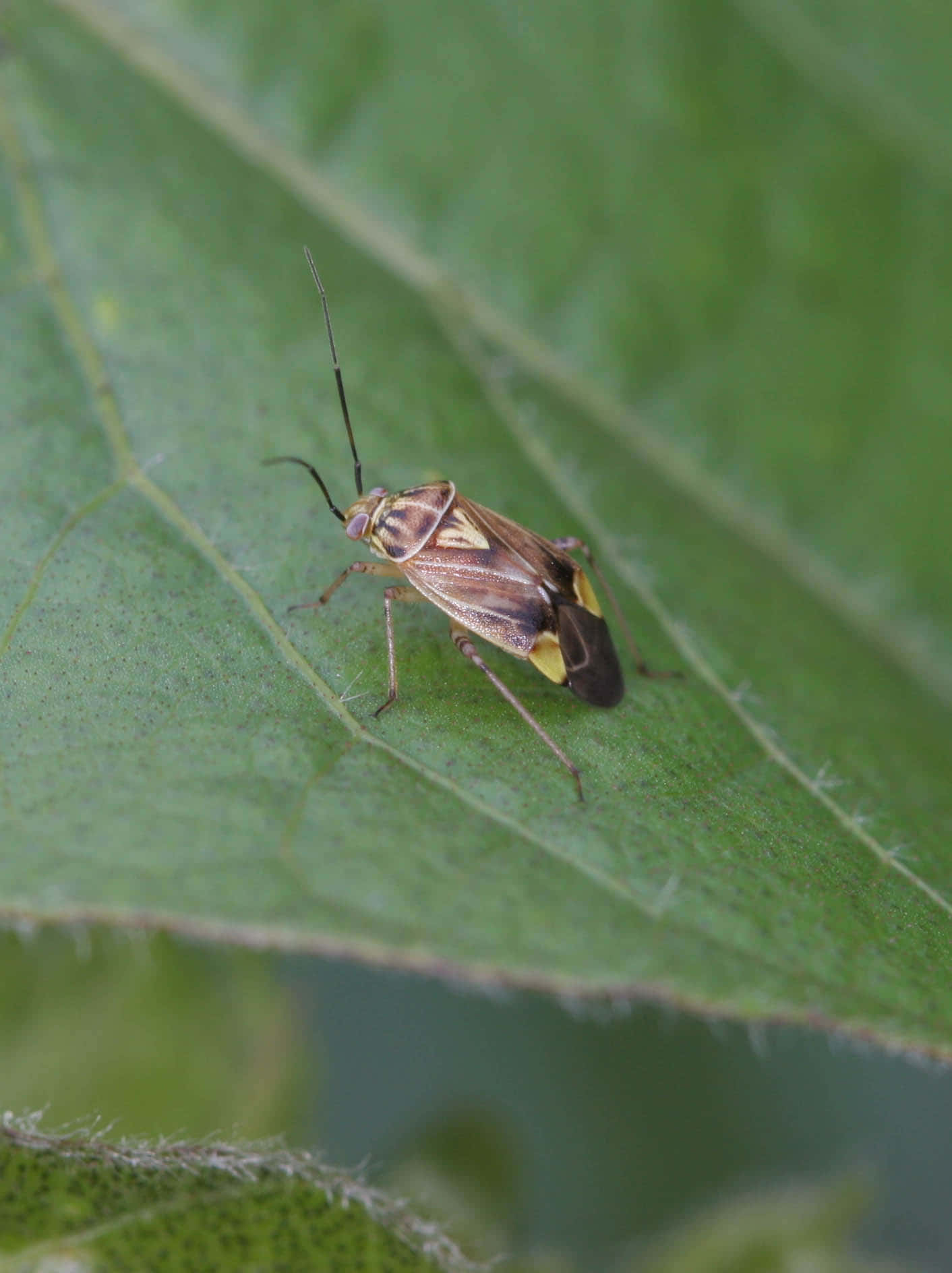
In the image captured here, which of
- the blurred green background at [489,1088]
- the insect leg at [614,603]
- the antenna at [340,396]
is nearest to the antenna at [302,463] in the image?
the antenna at [340,396]

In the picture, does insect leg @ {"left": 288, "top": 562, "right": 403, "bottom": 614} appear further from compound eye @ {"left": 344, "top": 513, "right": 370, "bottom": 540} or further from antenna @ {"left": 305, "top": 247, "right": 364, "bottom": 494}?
antenna @ {"left": 305, "top": 247, "right": 364, "bottom": 494}

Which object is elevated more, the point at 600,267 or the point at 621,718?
the point at 600,267

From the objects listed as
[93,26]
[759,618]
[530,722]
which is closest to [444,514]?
[530,722]

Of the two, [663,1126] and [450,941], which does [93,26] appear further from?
[663,1126]

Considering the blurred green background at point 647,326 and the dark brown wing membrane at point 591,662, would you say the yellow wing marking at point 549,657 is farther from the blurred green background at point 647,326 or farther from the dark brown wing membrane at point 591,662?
the blurred green background at point 647,326

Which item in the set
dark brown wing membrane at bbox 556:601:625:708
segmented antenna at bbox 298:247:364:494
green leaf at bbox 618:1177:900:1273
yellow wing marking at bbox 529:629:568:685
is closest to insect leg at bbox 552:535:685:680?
dark brown wing membrane at bbox 556:601:625:708

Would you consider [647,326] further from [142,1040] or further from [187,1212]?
[187,1212]
